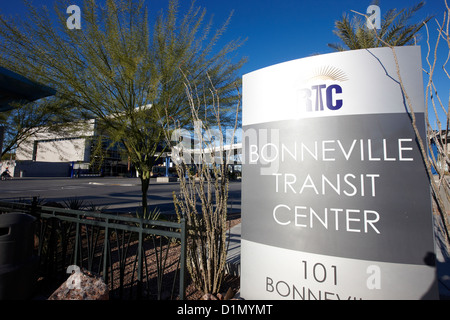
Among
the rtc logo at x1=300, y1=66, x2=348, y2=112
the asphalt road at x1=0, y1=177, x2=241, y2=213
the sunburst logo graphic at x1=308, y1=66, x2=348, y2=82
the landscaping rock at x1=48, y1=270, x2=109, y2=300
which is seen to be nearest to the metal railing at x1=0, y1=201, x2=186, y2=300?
the landscaping rock at x1=48, y1=270, x2=109, y2=300

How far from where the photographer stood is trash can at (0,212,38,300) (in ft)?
8.79

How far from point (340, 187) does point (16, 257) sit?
385 cm

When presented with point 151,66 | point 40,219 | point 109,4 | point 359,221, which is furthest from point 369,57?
point 40,219

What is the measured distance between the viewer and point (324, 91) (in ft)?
8.27

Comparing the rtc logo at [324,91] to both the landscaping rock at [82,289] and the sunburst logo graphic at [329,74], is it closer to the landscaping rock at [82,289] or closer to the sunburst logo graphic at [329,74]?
the sunburst logo graphic at [329,74]

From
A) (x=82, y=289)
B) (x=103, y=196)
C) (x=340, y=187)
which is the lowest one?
(x=103, y=196)

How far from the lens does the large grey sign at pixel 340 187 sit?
2.17 metres

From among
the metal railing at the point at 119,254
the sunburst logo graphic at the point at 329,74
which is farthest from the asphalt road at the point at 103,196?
the sunburst logo graphic at the point at 329,74

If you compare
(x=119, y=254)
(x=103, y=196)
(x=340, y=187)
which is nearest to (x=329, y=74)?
(x=340, y=187)

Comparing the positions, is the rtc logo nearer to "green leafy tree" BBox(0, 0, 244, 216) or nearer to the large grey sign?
the large grey sign

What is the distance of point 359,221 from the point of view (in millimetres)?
2273

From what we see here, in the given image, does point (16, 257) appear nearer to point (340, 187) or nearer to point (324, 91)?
point (340, 187)

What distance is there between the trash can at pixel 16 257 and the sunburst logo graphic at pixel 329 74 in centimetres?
390
